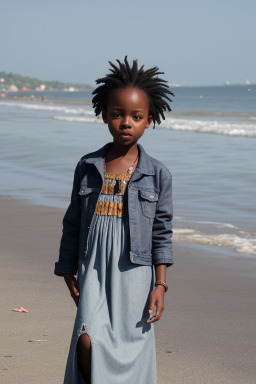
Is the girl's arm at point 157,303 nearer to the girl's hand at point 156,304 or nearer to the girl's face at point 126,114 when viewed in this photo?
the girl's hand at point 156,304

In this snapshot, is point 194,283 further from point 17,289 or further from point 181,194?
point 181,194

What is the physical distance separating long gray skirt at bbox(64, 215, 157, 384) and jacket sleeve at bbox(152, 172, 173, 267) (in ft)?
0.25

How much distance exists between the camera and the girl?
2.81 meters

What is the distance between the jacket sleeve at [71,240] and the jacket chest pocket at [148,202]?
11.0 inches

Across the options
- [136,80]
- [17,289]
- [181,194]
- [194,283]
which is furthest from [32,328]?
[181,194]

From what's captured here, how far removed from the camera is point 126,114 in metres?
3.04

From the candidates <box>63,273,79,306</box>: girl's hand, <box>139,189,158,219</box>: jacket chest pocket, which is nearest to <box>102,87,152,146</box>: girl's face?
<box>139,189,158,219</box>: jacket chest pocket

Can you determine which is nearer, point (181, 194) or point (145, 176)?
point (145, 176)

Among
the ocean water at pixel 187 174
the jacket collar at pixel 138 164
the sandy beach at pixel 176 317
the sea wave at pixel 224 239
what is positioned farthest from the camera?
the ocean water at pixel 187 174

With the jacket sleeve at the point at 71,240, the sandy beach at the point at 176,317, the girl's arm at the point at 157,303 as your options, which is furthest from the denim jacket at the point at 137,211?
the sandy beach at the point at 176,317

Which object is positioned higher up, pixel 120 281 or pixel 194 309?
pixel 120 281

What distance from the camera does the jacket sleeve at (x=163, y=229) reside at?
3.02m

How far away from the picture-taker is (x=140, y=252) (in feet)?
9.63

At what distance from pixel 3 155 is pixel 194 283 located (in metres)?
11.2
